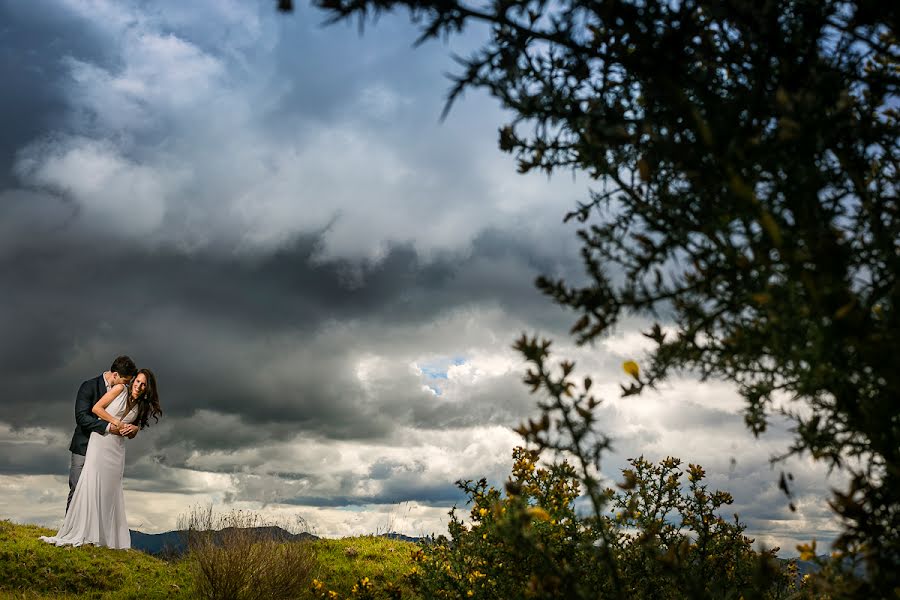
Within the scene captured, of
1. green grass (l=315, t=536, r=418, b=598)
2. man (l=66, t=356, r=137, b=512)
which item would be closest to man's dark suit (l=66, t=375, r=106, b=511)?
man (l=66, t=356, r=137, b=512)

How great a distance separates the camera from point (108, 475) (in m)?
10.5

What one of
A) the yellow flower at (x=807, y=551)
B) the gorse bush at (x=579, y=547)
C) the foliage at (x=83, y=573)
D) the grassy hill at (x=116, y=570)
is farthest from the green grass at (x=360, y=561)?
the yellow flower at (x=807, y=551)

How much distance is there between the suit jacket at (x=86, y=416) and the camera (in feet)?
34.7

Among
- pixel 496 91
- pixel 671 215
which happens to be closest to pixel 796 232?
pixel 671 215

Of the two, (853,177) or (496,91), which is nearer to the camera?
(853,177)

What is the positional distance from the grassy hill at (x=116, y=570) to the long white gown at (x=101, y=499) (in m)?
0.32

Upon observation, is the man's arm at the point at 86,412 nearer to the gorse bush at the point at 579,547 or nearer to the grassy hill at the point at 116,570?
the grassy hill at the point at 116,570

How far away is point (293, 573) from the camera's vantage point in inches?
325

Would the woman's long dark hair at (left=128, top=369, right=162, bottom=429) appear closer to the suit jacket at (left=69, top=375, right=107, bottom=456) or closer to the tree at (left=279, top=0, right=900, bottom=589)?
the suit jacket at (left=69, top=375, right=107, bottom=456)

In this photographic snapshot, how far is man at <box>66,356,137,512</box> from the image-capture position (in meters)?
10.7

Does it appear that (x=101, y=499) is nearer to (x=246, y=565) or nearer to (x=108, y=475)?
(x=108, y=475)

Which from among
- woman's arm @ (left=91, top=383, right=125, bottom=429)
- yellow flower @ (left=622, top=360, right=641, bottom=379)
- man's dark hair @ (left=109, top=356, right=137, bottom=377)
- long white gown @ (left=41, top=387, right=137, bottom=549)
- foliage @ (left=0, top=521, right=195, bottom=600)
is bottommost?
foliage @ (left=0, top=521, right=195, bottom=600)

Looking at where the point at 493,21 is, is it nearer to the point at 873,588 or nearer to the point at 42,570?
the point at 873,588

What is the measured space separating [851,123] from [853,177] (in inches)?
10.3
